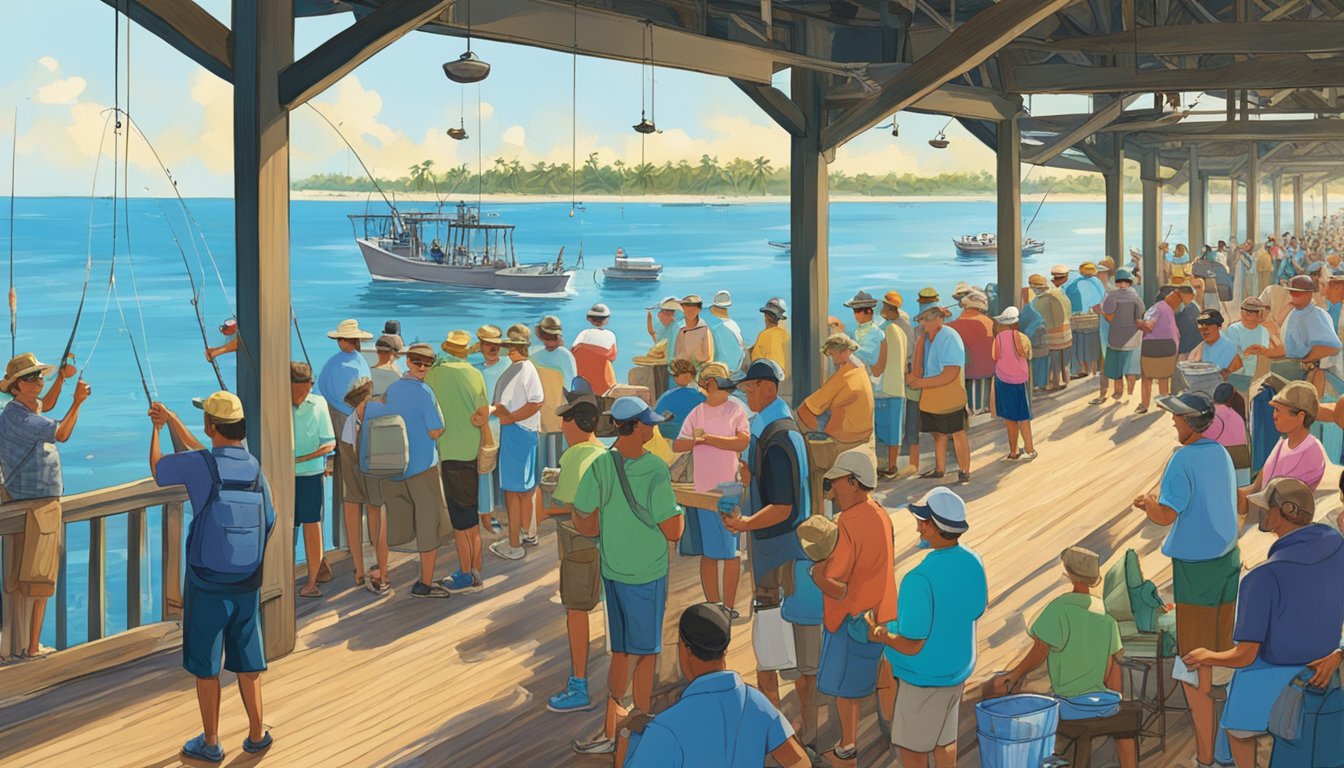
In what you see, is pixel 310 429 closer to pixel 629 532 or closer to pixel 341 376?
pixel 341 376

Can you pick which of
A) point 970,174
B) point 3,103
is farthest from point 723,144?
point 3,103

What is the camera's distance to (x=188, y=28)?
22.3ft

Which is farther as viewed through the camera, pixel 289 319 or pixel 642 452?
pixel 289 319

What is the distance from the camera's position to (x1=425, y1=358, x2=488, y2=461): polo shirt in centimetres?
834

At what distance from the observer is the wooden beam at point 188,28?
6.62m

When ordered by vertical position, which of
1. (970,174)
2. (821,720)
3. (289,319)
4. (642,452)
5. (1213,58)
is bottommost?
(821,720)

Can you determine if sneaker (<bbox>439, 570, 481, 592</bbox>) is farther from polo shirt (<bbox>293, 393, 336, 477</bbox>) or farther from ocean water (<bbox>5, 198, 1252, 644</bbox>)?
ocean water (<bbox>5, 198, 1252, 644</bbox>)

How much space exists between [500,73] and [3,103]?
33005mm

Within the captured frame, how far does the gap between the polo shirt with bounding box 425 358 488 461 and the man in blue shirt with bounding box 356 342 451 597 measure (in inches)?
4.7

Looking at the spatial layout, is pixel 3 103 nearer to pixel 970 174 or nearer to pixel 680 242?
pixel 680 242

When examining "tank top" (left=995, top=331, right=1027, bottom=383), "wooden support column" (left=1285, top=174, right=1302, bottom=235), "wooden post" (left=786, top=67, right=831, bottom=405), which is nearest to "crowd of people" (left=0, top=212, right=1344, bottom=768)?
"tank top" (left=995, top=331, right=1027, bottom=383)

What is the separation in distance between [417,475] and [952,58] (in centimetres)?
442

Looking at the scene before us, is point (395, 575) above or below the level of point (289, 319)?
below

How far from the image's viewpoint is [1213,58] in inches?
688
